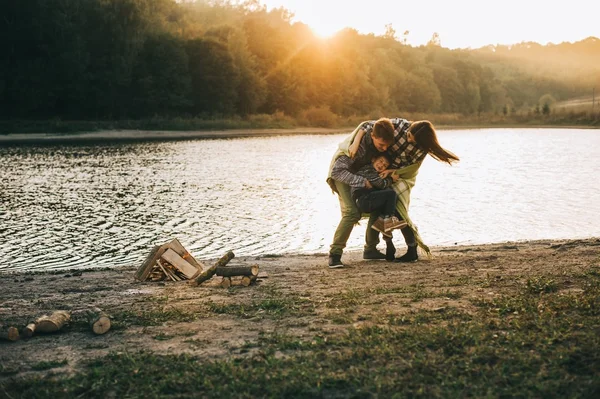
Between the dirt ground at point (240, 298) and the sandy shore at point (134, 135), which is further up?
the sandy shore at point (134, 135)

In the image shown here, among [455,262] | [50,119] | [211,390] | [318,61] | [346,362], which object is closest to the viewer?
[211,390]

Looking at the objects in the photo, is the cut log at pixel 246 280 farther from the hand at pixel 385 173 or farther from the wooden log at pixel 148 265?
the hand at pixel 385 173

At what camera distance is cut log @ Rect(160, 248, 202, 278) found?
9547 millimetres

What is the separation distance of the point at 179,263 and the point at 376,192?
3035 mm

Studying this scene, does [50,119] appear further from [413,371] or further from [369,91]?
[413,371]

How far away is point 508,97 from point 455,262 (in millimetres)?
179639

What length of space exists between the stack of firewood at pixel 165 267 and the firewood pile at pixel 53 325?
8.99 ft

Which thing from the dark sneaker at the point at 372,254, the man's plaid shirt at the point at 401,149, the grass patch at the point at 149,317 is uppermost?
the man's plaid shirt at the point at 401,149

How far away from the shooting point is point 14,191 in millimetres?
24156

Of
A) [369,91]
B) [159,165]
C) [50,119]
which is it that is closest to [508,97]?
[369,91]

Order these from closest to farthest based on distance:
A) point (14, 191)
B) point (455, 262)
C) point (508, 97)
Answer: point (455, 262) < point (14, 191) < point (508, 97)

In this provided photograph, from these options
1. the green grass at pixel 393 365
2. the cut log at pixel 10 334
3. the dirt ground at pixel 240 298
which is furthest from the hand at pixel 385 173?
the cut log at pixel 10 334

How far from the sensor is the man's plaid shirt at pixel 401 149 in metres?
9.42

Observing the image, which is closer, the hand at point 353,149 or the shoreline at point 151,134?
the hand at point 353,149
